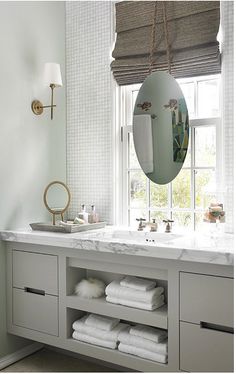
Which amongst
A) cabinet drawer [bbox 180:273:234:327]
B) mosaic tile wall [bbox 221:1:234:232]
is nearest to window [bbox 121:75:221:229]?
mosaic tile wall [bbox 221:1:234:232]

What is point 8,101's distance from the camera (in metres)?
2.67

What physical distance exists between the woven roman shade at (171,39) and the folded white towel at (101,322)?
5.47ft

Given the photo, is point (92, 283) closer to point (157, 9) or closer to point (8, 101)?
point (8, 101)

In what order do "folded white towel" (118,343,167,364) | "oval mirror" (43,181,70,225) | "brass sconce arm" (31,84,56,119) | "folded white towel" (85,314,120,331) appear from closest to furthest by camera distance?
1. "folded white towel" (118,343,167,364)
2. "folded white towel" (85,314,120,331)
3. "brass sconce arm" (31,84,56,119)
4. "oval mirror" (43,181,70,225)

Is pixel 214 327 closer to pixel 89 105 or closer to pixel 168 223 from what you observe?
pixel 168 223

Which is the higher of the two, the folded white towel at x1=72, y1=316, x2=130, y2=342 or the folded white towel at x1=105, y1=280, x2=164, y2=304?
the folded white towel at x1=105, y1=280, x2=164, y2=304

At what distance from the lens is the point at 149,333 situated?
2150 mm

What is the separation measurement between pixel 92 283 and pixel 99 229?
44 cm

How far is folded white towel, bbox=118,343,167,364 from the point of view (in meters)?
2.06

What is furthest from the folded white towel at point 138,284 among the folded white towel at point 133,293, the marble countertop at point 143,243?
the marble countertop at point 143,243

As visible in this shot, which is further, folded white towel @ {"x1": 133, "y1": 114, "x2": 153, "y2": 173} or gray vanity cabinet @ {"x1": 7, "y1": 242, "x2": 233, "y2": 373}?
folded white towel @ {"x1": 133, "y1": 114, "x2": 153, "y2": 173}

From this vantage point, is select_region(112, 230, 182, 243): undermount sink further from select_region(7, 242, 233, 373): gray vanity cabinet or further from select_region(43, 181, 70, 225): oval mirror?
select_region(43, 181, 70, 225): oval mirror

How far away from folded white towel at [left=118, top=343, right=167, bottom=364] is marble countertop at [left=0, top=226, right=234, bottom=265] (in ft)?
1.76

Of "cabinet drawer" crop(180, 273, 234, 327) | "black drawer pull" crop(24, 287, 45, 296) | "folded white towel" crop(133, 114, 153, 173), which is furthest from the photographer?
"folded white towel" crop(133, 114, 153, 173)
